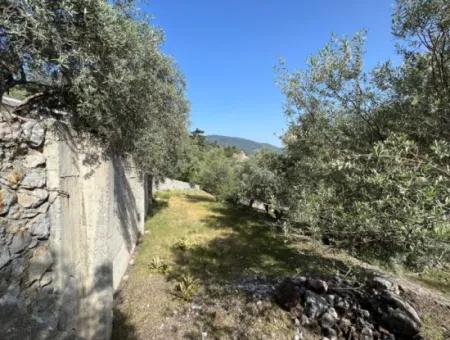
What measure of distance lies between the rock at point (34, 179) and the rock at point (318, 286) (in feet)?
21.4

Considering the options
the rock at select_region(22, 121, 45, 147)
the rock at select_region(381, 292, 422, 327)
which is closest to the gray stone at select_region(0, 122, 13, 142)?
the rock at select_region(22, 121, 45, 147)

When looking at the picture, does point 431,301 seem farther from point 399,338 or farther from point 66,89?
point 66,89

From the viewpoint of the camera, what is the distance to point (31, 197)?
321 centimetres

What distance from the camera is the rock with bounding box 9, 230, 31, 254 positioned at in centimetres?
298

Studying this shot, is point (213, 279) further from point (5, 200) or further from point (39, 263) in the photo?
point (5, 200)

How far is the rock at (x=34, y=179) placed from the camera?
3.17 metres

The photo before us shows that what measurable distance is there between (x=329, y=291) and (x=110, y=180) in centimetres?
606

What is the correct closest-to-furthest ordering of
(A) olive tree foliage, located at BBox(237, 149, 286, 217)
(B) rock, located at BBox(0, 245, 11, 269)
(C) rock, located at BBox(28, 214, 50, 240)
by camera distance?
(B) rock, located at BBox(0, 245, 11, 269) < (C) rock, located at BBox(28, 214, 50, 240) < (A) olive tree foliage, located at BBox(237, 149, 286, 217)

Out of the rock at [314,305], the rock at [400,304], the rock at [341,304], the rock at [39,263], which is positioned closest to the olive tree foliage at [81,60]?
the rock at [39,263]

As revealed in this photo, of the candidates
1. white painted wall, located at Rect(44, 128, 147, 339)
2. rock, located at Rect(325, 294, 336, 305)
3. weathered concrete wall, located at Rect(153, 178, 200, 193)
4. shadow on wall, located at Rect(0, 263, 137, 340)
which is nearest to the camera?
shadow on wall, located at Rect(0, 263, 137, 340)

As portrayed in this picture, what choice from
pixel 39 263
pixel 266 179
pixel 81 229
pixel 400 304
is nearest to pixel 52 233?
pixel 39 263

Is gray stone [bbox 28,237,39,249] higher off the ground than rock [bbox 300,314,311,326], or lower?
higher

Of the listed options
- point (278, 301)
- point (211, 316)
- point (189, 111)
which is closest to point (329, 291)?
point (278, 301)

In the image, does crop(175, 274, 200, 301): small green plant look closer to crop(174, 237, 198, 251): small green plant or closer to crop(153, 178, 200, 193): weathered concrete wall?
crop(174, 237, 198, 251): small green plant
